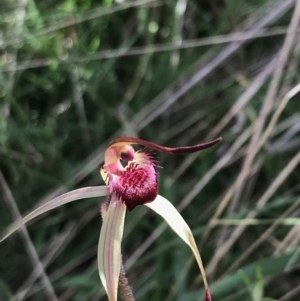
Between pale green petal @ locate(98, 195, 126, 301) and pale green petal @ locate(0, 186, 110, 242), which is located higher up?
pale green petal @ locate(0, 186, 110, 242)

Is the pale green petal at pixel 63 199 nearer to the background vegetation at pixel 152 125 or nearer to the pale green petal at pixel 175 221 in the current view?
the pale green petal at pixel 175 221

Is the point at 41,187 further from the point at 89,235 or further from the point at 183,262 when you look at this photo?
the point at 183,262

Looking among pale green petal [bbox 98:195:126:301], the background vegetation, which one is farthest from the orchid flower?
the background vegetation

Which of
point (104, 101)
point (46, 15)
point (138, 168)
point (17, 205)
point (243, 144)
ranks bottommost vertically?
point (138, 168)

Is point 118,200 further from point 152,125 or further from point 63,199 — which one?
point 152,125

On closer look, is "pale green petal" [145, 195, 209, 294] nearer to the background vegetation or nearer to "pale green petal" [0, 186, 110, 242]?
"pale green petal" [0, 186, 110, 242]

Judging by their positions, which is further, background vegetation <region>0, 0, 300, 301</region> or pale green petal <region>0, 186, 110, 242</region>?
background vegetation <region>0, 0, 300, 301</region>

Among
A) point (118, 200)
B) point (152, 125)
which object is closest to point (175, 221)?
point (118, 200)

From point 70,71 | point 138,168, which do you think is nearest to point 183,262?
point 138,168
